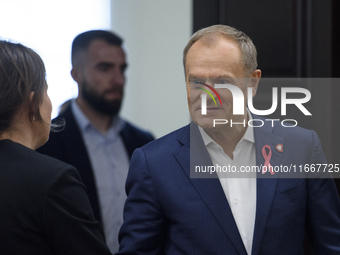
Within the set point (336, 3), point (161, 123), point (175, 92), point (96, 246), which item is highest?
point (336, 3)

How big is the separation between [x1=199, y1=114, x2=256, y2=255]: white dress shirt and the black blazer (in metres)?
0.59

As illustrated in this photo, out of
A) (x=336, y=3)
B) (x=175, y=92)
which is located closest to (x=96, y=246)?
(x=175, y=92)

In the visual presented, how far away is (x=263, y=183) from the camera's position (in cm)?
140

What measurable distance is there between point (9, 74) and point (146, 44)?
945mm

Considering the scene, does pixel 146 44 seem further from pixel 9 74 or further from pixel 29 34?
pixel 9 74

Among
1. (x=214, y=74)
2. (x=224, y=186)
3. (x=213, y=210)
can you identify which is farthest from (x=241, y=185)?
(x=214, y=74)

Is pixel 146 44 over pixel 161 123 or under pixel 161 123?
over

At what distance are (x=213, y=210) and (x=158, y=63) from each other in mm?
932

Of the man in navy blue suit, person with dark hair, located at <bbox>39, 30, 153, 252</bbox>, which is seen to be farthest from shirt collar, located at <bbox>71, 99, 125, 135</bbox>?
the man in navy blue suit

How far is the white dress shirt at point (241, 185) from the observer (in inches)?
54.7

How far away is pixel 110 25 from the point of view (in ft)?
6.30

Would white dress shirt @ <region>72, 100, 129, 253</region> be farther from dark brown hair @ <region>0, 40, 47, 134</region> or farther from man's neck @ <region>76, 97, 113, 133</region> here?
dark brown hair @ <region>0, 40, 47, 134</region>

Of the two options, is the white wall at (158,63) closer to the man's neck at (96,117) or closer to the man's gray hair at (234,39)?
the man's neck at (96,117)

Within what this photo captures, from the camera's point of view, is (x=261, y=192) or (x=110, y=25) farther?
(x=110, y=25)
